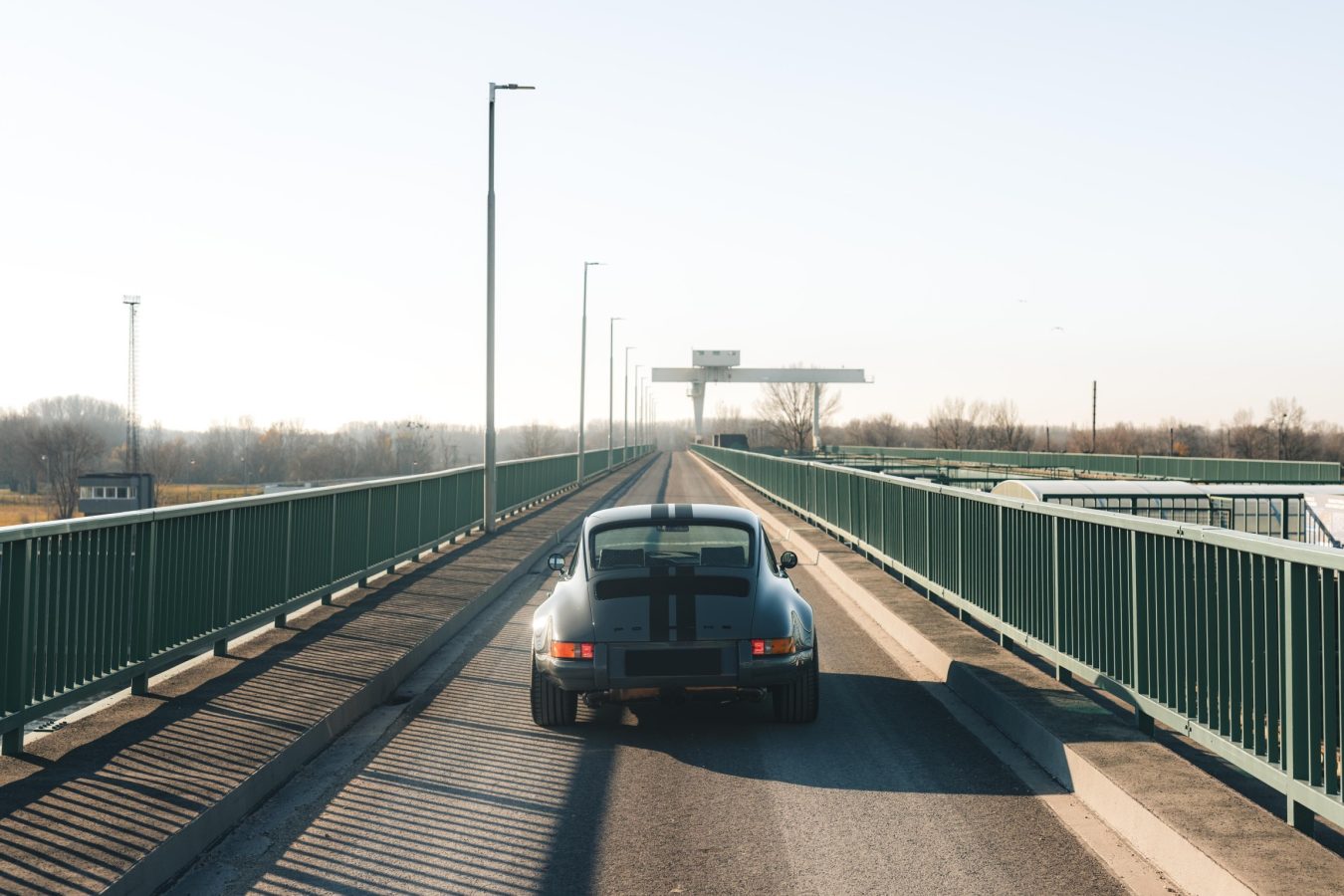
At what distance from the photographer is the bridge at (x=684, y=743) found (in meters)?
4.78

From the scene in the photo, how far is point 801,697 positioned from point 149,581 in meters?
4.34

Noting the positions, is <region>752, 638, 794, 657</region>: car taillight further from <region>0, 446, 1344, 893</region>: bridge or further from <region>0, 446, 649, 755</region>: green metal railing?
<region>0, 446, 649, 755</region>: green metal railing

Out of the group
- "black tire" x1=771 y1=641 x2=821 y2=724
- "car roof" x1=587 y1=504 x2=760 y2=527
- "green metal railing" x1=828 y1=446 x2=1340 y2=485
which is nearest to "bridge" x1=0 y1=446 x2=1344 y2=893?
"black tire" x1=771 y1=641 x2=821 y2=724

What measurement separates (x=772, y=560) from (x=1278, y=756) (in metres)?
3.74

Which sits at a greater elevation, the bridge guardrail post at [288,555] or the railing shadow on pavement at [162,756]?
the bridge guardrail post at [288,555]

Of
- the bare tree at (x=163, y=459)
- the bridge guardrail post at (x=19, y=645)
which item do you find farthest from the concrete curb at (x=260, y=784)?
the bare tree at (x=163, y=459)

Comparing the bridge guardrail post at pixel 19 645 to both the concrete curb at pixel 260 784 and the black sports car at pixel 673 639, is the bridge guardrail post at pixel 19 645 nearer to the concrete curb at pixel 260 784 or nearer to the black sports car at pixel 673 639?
the concrete curb at pixel 260 784

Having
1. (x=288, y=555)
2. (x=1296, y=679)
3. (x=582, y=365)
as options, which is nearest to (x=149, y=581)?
(x=288, y=555)

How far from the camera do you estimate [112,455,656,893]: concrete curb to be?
4.62 m

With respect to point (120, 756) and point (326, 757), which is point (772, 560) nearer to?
point (326, 757)

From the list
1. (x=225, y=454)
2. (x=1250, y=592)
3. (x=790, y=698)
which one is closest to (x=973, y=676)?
(x=790, y=698)

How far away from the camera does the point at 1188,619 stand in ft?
19.8

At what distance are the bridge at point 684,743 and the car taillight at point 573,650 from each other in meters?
0.54

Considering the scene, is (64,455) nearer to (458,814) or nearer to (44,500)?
(44,500)
